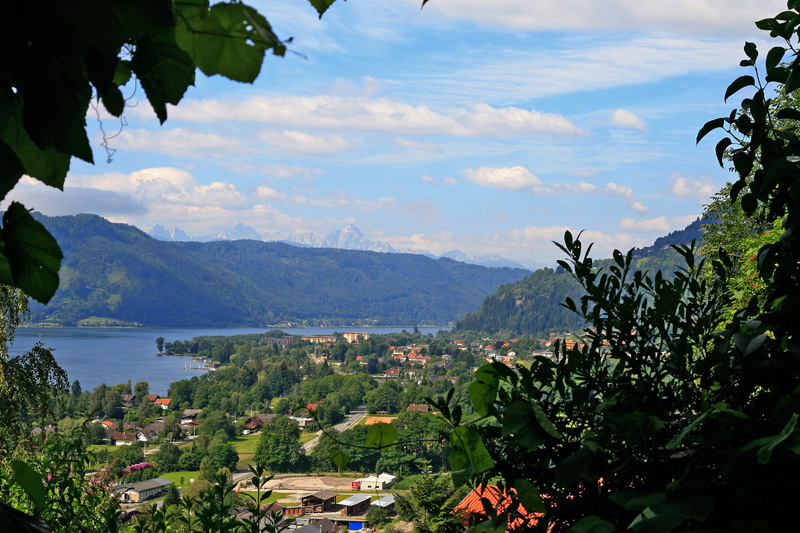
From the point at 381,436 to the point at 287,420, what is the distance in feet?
125

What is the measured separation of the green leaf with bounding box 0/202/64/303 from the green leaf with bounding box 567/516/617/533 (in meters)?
0.50

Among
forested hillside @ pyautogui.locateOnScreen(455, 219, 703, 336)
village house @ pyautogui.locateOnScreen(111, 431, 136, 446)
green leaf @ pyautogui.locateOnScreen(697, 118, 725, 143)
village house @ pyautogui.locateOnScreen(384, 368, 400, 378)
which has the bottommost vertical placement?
village house @ pyautogui.locateOnScreen(384, 368, 400, 378)

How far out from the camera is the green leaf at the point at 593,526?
58 cm

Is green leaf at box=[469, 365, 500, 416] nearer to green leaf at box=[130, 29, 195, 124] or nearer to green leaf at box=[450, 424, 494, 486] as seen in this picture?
green leaf at box=[450, 424, 494, 486]

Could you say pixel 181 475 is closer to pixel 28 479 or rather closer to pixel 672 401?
pixel 672 401

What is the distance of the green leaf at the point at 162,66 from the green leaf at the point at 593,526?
0.52 meters

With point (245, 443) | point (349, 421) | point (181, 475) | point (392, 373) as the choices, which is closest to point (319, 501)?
point (181, 475)

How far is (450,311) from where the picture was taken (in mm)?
135750

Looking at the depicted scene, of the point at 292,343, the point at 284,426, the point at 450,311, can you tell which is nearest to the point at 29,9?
the point at 284,426

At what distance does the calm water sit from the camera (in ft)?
193

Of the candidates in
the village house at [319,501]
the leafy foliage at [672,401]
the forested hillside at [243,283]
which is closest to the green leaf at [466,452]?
the leafy foliage at [672,401]

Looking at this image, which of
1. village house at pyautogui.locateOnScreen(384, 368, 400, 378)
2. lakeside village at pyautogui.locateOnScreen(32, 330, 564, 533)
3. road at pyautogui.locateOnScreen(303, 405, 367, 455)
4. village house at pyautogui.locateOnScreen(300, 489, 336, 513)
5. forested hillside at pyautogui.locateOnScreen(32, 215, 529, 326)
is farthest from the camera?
forested hillside at pyautogui.locateOnScreen(32, 215, 529, 326)

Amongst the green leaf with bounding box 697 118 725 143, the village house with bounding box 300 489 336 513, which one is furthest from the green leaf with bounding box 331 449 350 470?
the village house with bounding box 300 489 336 513

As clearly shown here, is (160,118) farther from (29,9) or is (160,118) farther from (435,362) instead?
(435,362)
